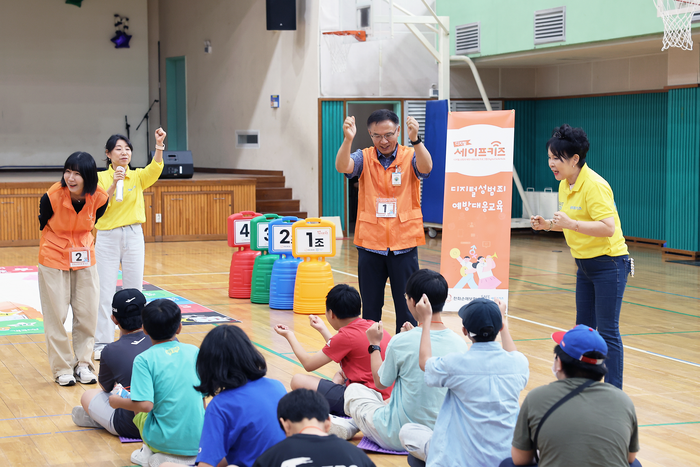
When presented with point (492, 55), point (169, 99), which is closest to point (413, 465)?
point (492, 55)

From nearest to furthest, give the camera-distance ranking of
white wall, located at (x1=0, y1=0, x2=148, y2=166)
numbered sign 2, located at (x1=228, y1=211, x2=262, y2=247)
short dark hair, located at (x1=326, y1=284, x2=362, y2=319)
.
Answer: short dark hair, located at (x1=326, y1=284, x2=362, y2=319), numbered sign 2, located at (x1=228, y1=211, x2=262, y2=247), white wall, located at (x1=0, y1=0, x2=148, y2=166)

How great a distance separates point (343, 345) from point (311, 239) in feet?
12.1

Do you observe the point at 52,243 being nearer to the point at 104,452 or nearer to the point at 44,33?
the point at 104,452

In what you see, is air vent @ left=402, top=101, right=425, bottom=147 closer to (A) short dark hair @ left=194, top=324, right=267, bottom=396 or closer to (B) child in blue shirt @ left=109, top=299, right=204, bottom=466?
(B) child in blue shirt @ left=109, top=299, right=204, bottom=466

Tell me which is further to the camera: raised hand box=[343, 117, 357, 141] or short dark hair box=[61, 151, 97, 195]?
short dark hair box=[61, 151, 97, 195]

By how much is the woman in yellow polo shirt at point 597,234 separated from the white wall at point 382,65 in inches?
401

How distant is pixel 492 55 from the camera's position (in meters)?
13.0

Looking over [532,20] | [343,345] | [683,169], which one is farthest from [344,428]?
[532,20]

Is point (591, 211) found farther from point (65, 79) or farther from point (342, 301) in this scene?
point (65, 79)

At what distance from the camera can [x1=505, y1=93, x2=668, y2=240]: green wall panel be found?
12617mm

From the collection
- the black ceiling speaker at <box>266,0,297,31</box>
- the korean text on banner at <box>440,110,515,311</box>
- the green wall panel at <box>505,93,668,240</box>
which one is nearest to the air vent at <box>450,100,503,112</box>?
the green wall panel at <box>505,93,668,240</box>

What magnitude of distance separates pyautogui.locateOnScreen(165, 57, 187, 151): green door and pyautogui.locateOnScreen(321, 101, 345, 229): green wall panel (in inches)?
245

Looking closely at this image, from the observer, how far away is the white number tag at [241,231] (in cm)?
838

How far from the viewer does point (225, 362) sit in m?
2.70
